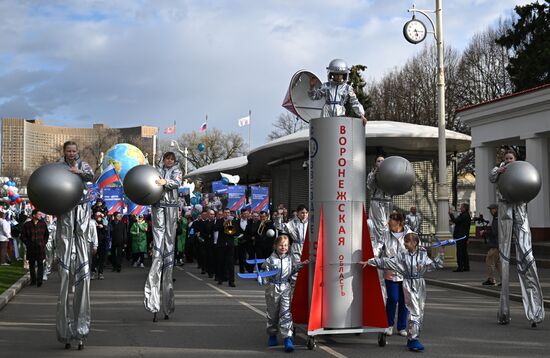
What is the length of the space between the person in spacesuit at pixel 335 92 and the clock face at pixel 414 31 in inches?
588

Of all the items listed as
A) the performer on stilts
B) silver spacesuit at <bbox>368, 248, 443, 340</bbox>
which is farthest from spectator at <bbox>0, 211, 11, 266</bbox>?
silver spacesuit at <bbox>368, 248, 443, 340</bbox>

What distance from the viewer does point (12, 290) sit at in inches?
591

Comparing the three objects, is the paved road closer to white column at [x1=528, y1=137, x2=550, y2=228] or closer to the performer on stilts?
the performer on stilts

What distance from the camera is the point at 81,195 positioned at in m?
8.55

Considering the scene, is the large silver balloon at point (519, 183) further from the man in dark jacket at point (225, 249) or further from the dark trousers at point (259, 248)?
the dark trousers at point (259, 248)

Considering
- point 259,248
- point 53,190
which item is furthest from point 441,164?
point 53,190

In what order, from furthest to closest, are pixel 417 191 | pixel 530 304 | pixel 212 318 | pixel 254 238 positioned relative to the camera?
pixel 417 191, pixel 254 238, pixel 212 318, pixel 530 304

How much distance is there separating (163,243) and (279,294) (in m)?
3.02

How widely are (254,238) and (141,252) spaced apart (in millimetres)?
5769

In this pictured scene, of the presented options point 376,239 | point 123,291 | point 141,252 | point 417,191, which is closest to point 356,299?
point 376,239

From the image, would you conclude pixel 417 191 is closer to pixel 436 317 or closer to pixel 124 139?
pixel 436 317

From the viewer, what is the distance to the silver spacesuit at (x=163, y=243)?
10734 millimetres

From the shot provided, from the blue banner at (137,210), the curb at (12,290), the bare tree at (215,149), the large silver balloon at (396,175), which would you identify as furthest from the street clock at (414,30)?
the bare tree at (215,149)

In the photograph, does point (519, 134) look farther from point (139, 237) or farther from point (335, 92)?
point (335, 92)
